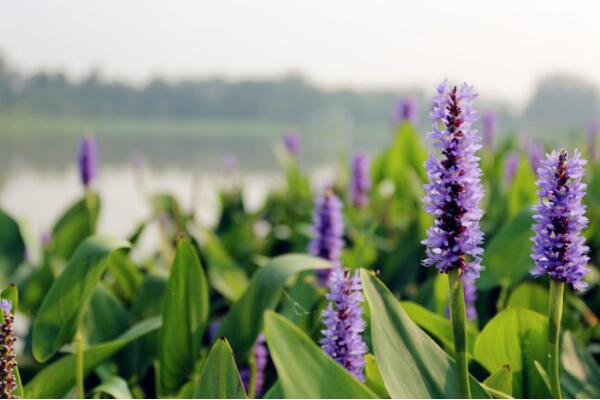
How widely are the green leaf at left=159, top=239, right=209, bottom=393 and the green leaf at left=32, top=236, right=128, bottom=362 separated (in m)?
0.13

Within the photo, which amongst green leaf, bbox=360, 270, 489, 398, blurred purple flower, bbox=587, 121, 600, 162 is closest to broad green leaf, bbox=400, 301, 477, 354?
green leaf, bbox=360, 270, 489, 398

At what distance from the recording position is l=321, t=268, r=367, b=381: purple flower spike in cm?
103

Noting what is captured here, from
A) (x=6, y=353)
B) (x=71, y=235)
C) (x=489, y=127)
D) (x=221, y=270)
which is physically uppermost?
(x=489, y=127)

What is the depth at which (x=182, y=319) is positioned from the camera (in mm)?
1422

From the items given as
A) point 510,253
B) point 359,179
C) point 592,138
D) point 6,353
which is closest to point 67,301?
point 6,353

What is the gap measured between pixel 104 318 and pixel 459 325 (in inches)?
40.7

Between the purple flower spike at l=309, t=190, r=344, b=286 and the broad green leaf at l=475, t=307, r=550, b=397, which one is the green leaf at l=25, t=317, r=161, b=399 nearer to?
the purple flower spike at l=309, t=190, r=344, b=286

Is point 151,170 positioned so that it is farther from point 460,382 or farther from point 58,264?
point 460,382

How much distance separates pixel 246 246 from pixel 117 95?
22.9 metres

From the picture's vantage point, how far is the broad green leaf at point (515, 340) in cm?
126

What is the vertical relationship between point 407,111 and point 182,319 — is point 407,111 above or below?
above

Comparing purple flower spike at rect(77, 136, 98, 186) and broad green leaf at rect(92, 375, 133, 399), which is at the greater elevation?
purple flower spike at rect(77, 136, 98, 186)

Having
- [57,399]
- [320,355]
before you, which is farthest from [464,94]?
[57,399]

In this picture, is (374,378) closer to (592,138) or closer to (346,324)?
(346,324)
